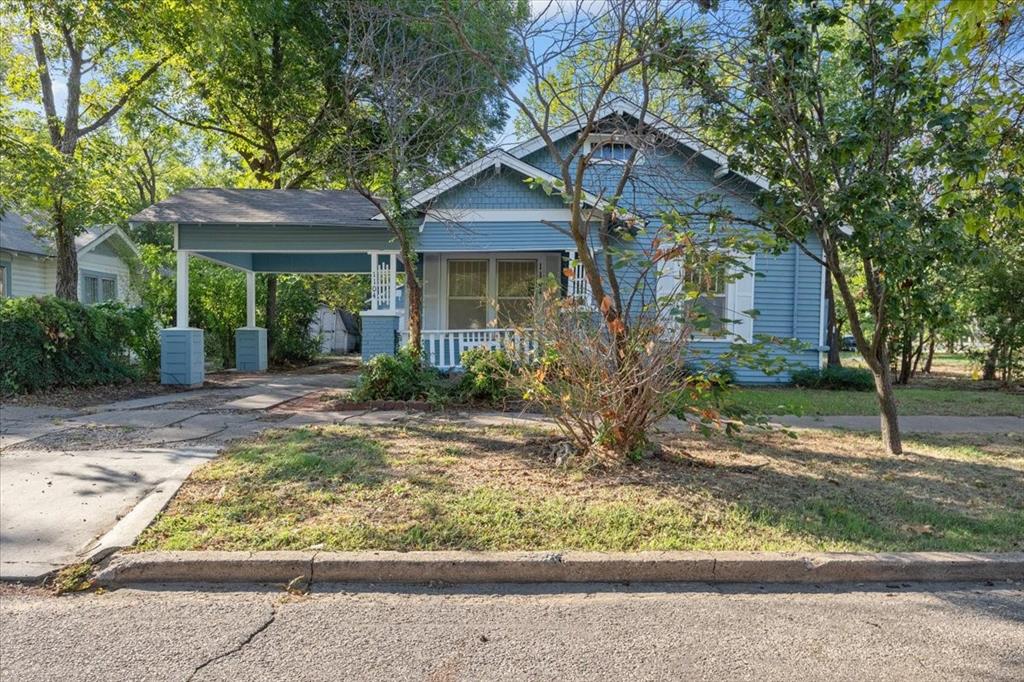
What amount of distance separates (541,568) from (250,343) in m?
14.9

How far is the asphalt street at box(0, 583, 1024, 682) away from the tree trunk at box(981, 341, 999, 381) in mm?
14265

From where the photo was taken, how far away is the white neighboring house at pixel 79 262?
1908cm

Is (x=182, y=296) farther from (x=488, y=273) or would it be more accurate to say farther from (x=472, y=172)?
(x=488, y=273)

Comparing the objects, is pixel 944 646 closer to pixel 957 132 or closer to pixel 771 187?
pixel 957 132

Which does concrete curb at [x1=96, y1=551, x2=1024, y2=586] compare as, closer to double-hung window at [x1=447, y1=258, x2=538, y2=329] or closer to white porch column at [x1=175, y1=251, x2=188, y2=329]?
white porch column at [x1=175, y1=251, x2=188, y2=329]

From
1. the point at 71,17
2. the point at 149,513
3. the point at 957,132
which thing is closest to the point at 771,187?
the point at 957,132

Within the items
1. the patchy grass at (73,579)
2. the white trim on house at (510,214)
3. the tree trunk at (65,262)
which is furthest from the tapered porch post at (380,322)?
the patchy grass at (73,579)

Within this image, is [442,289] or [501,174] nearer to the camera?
[501,174]

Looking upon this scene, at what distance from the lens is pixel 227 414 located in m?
9.70

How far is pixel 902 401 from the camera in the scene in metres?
12.2

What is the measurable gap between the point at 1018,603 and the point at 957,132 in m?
3.88

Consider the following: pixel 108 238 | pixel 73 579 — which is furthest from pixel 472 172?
pixel 108 238

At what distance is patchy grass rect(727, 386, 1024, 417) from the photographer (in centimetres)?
1087

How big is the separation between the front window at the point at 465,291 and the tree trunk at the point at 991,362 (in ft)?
39.6
